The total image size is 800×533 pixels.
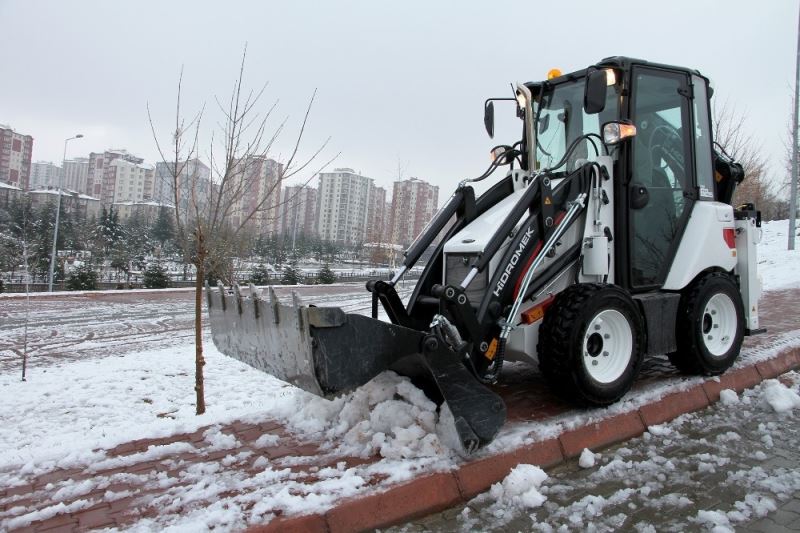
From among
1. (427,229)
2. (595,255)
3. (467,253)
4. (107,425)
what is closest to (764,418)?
(595,255)

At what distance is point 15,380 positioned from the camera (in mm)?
9461

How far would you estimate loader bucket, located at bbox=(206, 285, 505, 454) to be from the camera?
3.15m

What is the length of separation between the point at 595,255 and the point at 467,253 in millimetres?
1128

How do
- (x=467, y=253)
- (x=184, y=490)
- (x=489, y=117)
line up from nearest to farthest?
(x=184, y=490), (x=467, y=253), (x=489, y=117)

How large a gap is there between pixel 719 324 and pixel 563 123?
8.18 ft

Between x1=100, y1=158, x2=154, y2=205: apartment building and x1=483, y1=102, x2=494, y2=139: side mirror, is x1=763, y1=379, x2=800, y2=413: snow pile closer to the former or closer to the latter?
x1=483, y1=102, x2=494, y2=139: side mirror

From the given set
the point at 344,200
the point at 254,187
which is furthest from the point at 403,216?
the point at 344,200

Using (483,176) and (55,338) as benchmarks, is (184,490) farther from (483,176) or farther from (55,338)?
(55,338)

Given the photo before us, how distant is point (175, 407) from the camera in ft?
26.5

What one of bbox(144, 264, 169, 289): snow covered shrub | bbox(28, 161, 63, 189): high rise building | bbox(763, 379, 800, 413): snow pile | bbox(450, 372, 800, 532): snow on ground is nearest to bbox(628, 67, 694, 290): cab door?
bbox(763, 379, 800, 413): snow pile

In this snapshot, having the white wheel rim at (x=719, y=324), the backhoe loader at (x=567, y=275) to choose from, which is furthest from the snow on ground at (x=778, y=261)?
the backhoe loader at (x=567, y=275)

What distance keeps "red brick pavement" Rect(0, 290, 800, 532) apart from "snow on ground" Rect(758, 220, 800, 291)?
12479mm

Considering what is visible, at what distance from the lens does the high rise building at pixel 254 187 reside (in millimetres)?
6855

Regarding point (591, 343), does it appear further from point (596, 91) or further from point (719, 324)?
point (719, 324)
